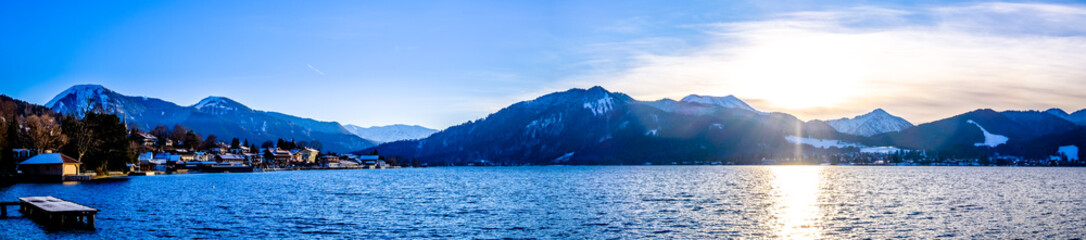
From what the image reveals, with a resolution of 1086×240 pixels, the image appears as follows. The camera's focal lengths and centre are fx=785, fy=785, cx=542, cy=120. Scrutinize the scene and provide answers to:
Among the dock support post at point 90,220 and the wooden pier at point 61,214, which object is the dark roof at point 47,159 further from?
the dock support post at point 90,220

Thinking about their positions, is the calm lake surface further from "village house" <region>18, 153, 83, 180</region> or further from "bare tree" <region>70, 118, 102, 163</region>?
"bare tree" <region>70, 118, 102, 163</region>

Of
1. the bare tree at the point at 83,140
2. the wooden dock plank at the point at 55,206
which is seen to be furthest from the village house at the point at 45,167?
the wooden dock plank at the point at 55,206

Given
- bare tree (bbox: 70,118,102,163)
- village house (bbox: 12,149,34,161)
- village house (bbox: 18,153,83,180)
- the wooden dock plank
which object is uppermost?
bare tree (bbox: 70,118,102,163)

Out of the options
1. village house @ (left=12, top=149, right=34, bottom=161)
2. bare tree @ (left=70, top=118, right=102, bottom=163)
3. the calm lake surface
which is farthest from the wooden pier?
village house @ (left=12, top=149, right=34, bottom=161)

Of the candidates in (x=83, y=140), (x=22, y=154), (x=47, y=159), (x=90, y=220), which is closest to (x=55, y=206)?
(x=90, y=220)

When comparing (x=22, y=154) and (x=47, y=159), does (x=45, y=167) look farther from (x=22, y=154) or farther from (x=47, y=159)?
(x=22, y=154)

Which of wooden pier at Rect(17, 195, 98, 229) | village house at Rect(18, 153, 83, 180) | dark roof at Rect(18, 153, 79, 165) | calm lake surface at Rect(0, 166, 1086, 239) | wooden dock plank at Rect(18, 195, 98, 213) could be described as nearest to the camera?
calm lake surface at Rect(0, 166, 1086, 239)

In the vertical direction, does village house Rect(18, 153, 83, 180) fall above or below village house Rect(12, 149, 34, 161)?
below

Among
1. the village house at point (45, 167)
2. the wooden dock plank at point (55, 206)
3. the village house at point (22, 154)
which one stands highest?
the village house at point (22, 154)

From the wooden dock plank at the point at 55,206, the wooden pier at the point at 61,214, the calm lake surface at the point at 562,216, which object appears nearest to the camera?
the calm lake surface at the point at 562,216

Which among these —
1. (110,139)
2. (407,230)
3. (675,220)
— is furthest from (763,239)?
(110,139)

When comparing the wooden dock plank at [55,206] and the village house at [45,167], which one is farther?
the village house at [45,167]

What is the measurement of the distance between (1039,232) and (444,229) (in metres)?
38.1

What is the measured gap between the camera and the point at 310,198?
81438 mm
